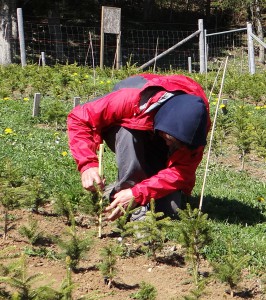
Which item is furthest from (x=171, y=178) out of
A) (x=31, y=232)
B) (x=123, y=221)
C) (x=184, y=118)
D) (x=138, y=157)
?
(x=31, y=232)

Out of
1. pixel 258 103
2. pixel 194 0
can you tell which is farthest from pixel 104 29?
pixel 194 0

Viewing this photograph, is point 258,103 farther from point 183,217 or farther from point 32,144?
point 183,217

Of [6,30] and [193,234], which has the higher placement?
[6,30]

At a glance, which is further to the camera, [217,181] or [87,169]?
[217,181]

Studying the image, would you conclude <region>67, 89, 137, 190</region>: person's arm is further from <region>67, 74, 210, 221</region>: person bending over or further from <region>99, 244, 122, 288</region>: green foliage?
<region>99, 244, 122, 288</region>: green foliage

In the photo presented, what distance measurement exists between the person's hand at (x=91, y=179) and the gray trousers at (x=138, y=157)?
39cm

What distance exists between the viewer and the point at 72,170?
17.6ft

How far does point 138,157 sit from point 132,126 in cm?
25

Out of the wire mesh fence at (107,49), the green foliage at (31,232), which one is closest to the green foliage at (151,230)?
the green foliage at (31,232)

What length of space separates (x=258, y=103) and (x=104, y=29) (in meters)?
4.65

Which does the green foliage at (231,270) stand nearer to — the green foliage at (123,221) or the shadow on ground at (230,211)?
the green foliage at (123,221)

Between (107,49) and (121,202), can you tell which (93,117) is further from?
(107,49)

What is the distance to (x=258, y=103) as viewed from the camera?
9.84 m

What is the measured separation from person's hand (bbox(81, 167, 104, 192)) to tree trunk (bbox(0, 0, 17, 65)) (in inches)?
529
